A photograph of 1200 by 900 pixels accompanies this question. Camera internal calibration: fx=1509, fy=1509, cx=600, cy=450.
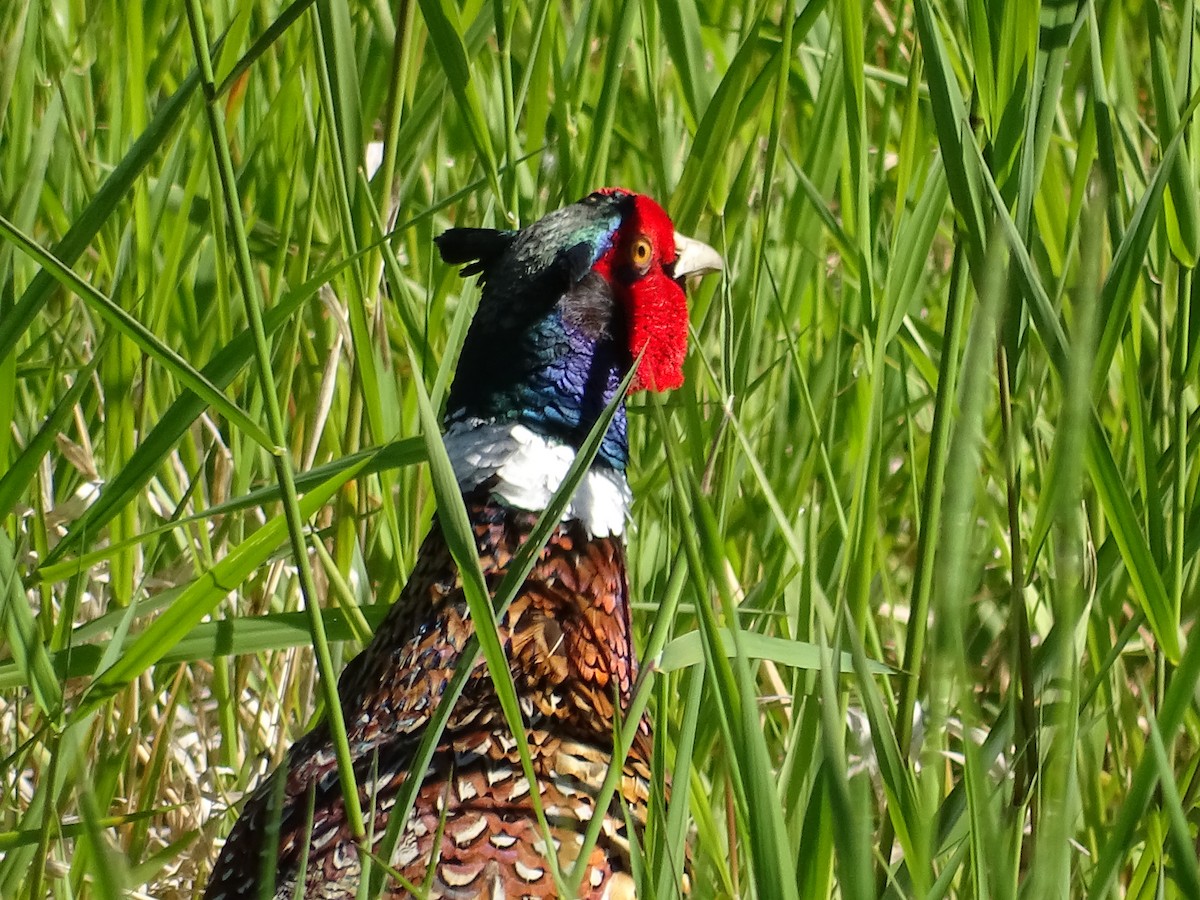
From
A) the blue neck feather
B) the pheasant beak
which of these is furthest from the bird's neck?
the pheasant beak

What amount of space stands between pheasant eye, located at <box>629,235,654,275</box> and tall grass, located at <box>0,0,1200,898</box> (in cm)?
6

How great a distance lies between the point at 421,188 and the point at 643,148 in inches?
16.9

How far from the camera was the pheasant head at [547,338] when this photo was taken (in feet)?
5.98

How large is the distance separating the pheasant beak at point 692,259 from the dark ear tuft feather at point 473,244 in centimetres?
25

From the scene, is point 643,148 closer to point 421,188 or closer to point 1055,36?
point 421,188

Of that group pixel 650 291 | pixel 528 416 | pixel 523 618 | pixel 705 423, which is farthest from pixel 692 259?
pixel 523 618

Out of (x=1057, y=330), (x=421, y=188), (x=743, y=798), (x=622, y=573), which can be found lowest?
(x=743, y=798)

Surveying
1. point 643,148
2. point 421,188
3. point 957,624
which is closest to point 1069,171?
point 643,148

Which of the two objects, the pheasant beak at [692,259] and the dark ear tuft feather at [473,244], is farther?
the pheasant beak at [692,259]

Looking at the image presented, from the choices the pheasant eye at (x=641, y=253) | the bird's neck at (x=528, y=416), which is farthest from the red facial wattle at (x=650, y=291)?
the bird's neck at (x=528, y=416)

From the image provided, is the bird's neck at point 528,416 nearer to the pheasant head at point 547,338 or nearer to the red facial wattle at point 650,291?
the pheasant head at point 547,338

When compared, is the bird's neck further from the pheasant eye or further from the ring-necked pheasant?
the pheasant eye

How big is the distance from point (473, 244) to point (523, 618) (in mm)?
486

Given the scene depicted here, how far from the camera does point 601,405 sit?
192 cm
